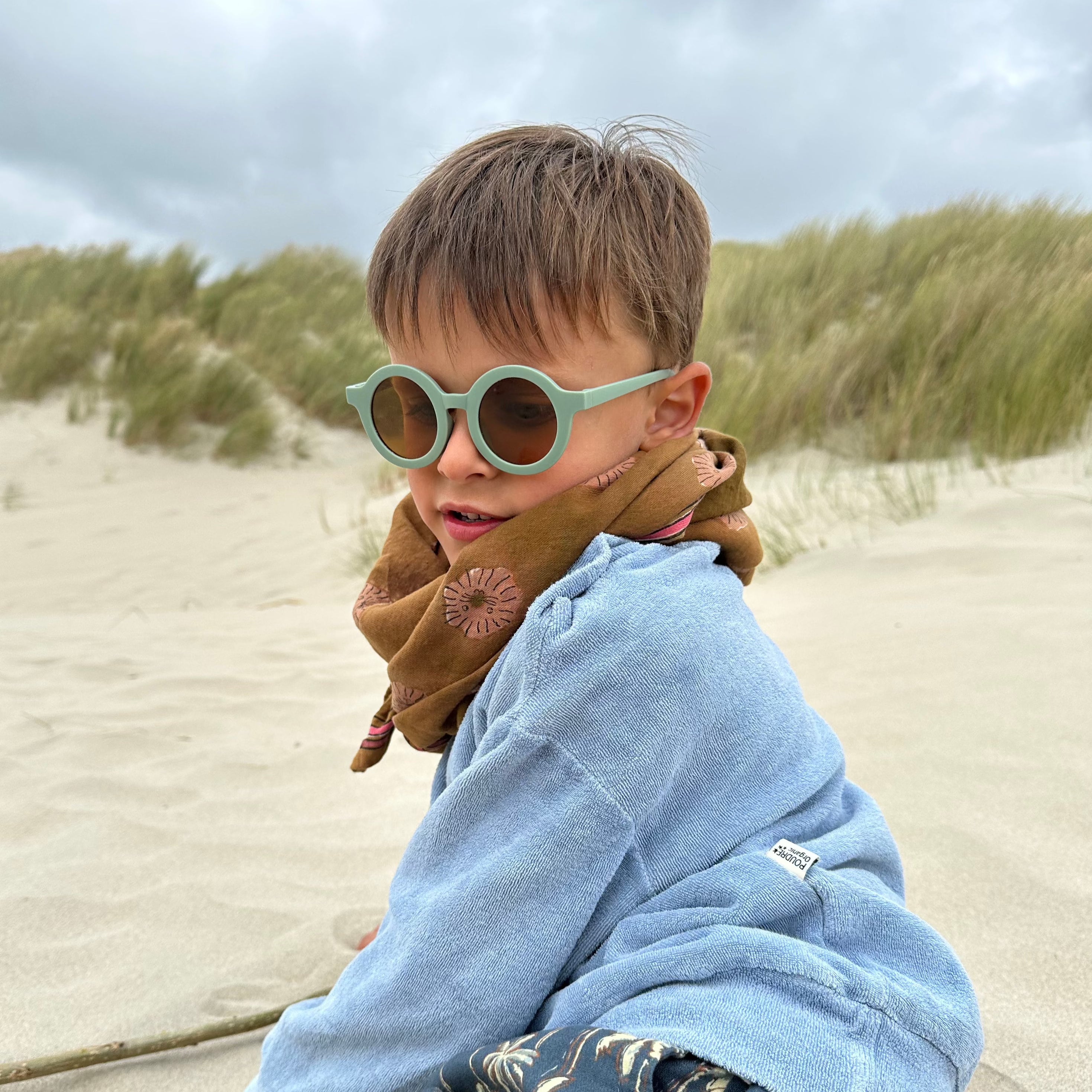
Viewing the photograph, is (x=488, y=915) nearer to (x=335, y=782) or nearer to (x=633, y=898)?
(x=633, y=898)

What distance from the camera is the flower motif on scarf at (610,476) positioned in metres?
1.33

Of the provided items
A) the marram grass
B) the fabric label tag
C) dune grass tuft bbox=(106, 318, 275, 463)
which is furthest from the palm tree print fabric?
dune grass tuft bbox=(106, 318, 275, 463)

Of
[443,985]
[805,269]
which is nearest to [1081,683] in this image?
[443,985]

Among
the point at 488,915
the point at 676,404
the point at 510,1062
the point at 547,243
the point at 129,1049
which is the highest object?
the point at 547,243

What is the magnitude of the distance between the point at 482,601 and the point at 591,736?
29 cm

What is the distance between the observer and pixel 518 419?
4.24ft

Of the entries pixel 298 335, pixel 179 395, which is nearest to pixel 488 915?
pixel 179 395

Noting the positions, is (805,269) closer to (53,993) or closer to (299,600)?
(299,600)

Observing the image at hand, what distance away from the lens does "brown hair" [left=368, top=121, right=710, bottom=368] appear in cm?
130

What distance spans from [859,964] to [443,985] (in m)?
0.50

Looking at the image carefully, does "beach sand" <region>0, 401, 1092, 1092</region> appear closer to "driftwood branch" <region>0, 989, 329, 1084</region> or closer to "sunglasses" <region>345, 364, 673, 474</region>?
"driftwood branch" <region>0, 989, 329, 1084</region>

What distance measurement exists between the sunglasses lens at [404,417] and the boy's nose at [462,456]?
0.04 metres

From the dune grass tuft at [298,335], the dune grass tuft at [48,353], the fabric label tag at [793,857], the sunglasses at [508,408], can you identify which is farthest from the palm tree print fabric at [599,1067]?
the dune grass tuft at [48,353]

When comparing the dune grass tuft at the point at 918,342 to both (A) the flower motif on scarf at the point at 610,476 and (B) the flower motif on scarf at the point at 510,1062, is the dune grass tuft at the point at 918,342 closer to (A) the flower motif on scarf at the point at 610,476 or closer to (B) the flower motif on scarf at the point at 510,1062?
(A) the flower motif on scarf at the point at 610,476
